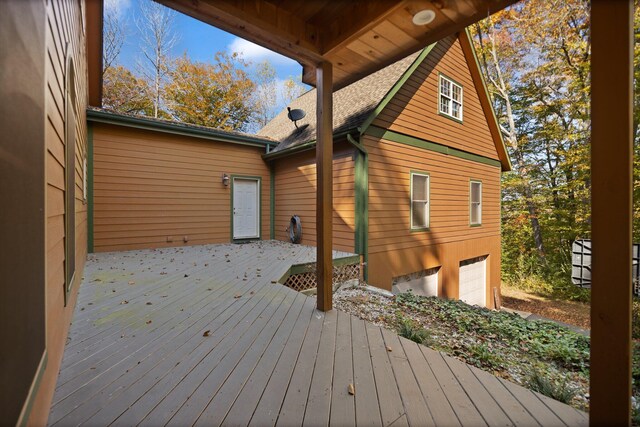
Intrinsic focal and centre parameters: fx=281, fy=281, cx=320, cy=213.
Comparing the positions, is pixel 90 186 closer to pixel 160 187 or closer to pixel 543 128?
pixel 160 187

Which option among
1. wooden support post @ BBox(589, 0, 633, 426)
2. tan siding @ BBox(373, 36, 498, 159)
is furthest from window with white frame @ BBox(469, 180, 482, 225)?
wooden support post @ BBox(589, 0, 633, 426)

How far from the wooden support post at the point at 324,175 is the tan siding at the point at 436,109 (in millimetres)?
3439

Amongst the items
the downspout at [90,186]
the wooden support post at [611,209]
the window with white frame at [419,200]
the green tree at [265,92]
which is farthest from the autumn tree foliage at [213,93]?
the wooden support post at [611,209]

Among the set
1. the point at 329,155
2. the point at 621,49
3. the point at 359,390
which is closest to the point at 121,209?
the point at 329,155

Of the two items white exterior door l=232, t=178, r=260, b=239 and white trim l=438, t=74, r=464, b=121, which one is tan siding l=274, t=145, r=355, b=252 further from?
white trim l=438, t=74, r=464, b=121

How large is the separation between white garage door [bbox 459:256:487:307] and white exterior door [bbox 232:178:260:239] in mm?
6239

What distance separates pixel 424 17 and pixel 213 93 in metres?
16.5

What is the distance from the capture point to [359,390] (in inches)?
65.3

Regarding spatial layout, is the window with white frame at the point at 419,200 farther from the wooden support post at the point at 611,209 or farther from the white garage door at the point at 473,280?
the wooden support post at the point at 611,209

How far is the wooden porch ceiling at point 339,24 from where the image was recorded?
208 centimetres

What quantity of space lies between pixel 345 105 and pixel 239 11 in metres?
5.25

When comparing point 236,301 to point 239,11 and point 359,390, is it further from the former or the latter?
point 239,11

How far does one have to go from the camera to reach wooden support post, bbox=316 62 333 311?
2826 millimetres

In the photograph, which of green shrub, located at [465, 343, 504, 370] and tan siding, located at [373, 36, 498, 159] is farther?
tan siding, located at [373, 36, 498, 159]
